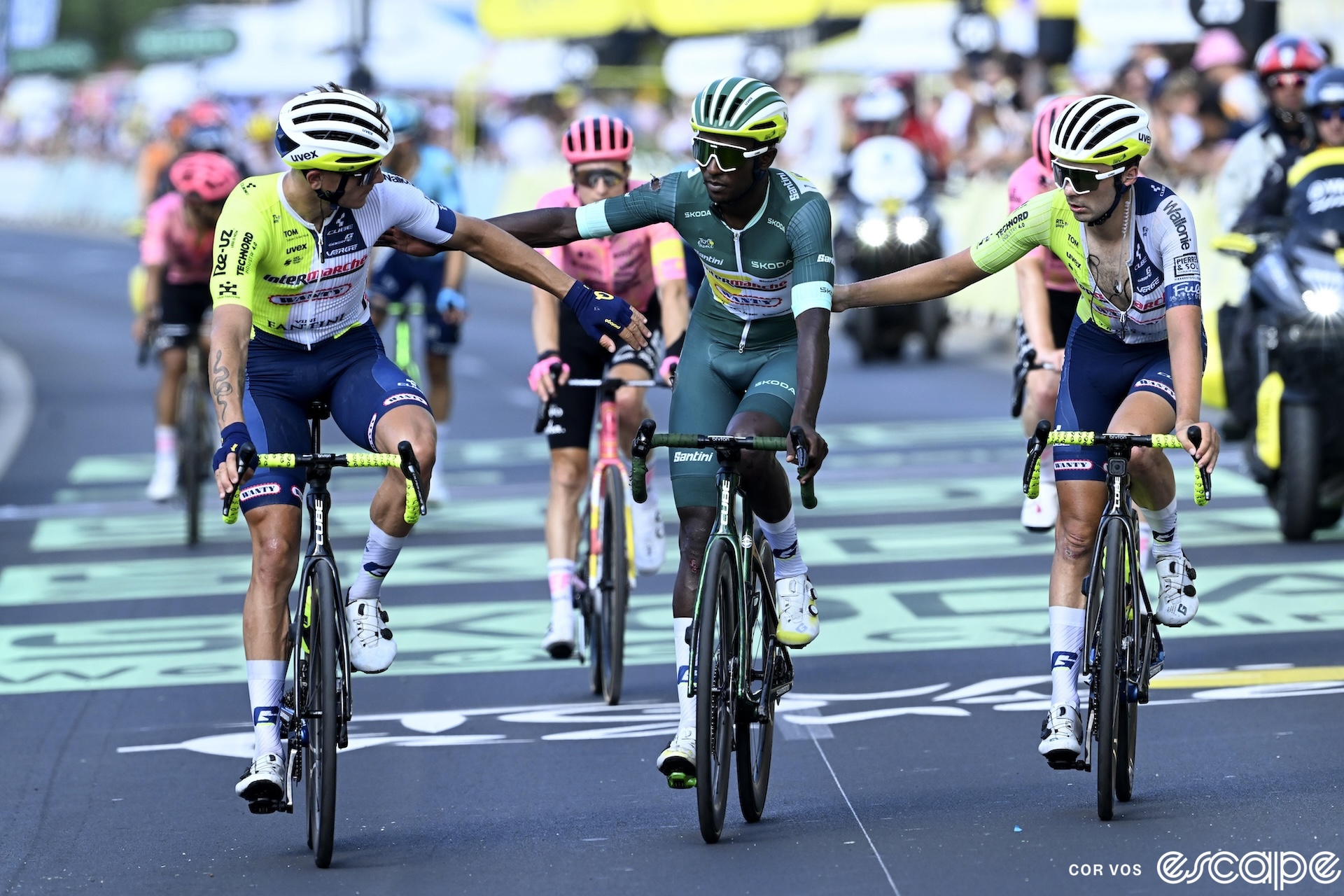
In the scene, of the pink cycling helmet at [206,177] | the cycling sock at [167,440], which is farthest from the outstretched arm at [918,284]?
the cycling sock at [167,440]

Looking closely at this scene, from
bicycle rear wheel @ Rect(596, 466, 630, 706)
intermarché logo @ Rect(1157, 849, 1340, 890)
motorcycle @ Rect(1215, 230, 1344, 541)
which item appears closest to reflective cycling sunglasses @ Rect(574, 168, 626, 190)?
bicycle rear wheel @ Rect(596, 466, 630, 706)

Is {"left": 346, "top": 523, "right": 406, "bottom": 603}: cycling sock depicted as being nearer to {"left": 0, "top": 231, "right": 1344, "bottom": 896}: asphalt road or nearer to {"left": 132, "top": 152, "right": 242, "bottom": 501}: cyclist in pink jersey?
{"left": 0, "top": 231, "right": 1344, "bottom": 896}: asphalt road

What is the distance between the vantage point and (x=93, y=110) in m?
57.4

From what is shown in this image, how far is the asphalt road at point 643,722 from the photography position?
6961 mm

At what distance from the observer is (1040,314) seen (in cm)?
1046

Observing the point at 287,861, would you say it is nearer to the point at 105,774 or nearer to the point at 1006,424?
the point at 105,774

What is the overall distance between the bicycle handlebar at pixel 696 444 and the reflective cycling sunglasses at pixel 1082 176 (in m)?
1.14

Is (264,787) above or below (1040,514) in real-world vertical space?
below

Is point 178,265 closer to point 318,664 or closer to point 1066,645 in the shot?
point 318,664

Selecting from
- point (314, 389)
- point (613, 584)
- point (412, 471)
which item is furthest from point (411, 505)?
point (613, 584)

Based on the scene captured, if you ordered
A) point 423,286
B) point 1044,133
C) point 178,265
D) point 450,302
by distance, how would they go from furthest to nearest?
point 423,286
point 178,265
point 450,302
point 1044,133

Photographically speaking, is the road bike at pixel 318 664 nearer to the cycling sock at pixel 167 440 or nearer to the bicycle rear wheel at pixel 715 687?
the bicycle rear wheel at pixel 715 687

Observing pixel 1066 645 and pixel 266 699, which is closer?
pixel 266 699

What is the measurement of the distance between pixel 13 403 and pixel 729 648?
15741 mm
